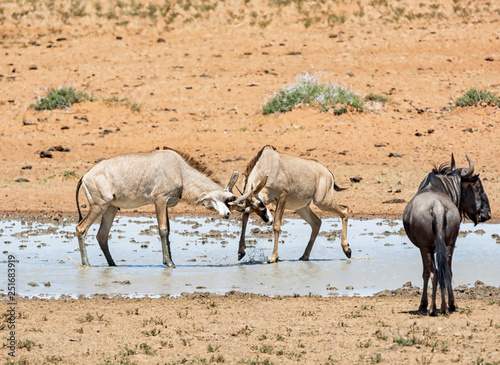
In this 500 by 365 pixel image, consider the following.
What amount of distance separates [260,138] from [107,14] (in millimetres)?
14499

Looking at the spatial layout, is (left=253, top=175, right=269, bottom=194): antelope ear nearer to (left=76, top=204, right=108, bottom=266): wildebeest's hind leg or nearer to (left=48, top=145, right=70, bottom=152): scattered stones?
(left=76, top=204, right=108, bottom=266): wildebeest's hind leg

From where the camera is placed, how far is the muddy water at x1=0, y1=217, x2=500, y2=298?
10297mm

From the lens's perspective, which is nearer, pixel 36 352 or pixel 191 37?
pixel 36 352

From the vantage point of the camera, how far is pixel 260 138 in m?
23.7

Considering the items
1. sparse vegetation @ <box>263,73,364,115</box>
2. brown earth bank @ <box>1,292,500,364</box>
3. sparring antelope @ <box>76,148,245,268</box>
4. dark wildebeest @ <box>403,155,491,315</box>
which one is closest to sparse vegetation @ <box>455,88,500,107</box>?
sparse vegetation @ <box>263,73,364,115</box>

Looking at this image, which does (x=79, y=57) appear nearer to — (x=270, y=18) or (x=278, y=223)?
(x=270, y=18)

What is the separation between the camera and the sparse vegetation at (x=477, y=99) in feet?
82.7

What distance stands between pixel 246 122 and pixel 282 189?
12.6 meters

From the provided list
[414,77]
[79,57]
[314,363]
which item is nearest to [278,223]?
[314,363]

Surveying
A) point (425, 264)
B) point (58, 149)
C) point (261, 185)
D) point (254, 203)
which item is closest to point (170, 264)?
point (254, 203)

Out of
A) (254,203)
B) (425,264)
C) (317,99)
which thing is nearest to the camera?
(425,264)

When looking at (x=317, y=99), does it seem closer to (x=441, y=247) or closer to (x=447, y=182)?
(x=447, y=182)

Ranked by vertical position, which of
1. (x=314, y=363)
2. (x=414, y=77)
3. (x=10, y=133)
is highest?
(x=314, y=363)

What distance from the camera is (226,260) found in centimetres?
1241
